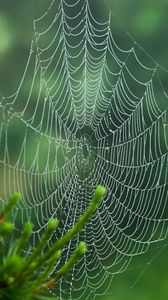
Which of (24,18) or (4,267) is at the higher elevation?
(24,18)

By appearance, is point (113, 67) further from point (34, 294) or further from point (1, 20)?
point (34, 294)

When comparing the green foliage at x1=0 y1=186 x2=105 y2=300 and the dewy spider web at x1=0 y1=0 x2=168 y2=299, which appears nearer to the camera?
the green foliage at x1=0 y1=186 x2=105 y2=300

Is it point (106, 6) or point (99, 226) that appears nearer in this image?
point (99, 226)

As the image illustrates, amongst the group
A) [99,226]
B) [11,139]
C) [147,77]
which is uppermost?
[147,77]

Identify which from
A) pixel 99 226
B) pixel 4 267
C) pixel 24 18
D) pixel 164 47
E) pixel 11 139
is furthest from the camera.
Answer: pixel 24 18

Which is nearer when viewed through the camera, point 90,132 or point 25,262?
point 25,262

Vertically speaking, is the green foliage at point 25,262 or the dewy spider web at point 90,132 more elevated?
the dewy spider web at point 90,132

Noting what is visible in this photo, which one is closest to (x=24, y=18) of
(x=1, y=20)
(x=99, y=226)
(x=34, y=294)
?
(x=1, y=20)

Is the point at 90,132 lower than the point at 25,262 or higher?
higher

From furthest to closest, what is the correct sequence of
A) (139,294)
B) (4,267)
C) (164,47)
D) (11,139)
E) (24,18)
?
(24,18) → (164,47) → (139,294) → (11,139) → (4,267)

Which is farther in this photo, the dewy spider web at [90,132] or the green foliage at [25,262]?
the dewy spider web at [90,132]

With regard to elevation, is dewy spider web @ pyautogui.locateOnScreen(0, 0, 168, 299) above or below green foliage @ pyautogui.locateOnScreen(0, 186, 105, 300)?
above
